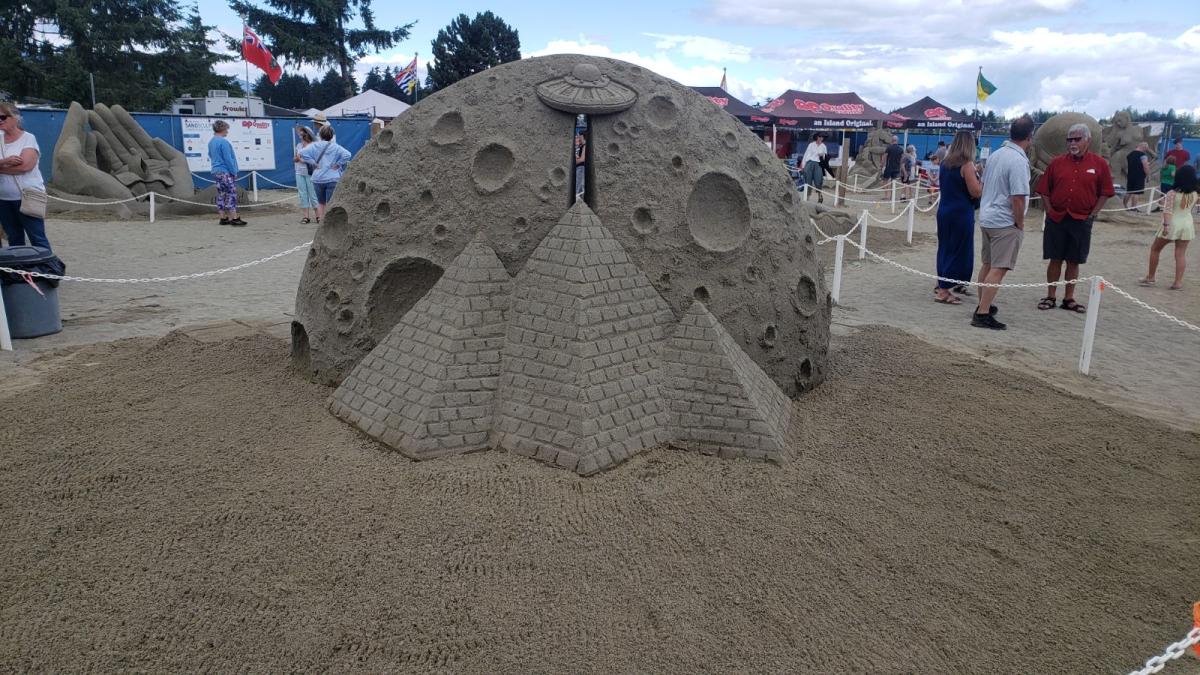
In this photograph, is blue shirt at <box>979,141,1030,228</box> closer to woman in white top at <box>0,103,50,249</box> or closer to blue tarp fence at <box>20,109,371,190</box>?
woman in white top at <box>0,103,50,249</box>

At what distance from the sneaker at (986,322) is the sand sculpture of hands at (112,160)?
14.3m

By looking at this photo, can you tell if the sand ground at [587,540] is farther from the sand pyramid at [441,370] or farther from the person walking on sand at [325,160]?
the person walking on sand at [325,160]

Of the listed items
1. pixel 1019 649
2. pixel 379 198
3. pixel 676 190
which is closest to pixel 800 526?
pixel 1019 649

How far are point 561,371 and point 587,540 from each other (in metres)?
0.95

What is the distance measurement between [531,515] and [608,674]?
0.97 metres

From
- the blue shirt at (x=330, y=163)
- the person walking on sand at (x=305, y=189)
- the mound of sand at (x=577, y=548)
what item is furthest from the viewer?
the person walking on sand at (x=305, y=189)

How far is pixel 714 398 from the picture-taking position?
4.19m

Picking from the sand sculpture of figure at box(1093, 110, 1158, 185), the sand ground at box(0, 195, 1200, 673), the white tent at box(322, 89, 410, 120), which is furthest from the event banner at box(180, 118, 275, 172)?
the sand sculpture of figure at box(1093, 110, 1158, 185)

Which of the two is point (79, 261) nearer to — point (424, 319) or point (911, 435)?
point (424, 319)

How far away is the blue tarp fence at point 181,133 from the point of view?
51.9 feet

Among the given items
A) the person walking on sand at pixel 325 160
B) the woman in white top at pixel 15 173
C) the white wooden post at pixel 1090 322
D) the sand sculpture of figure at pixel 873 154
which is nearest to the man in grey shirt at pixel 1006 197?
the white wooden post at pixel 1090 322

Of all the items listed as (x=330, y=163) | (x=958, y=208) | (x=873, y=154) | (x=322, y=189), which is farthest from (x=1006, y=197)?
(x=873, y=154)

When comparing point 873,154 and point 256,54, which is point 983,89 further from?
point 256,54

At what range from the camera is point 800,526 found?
3.51m
